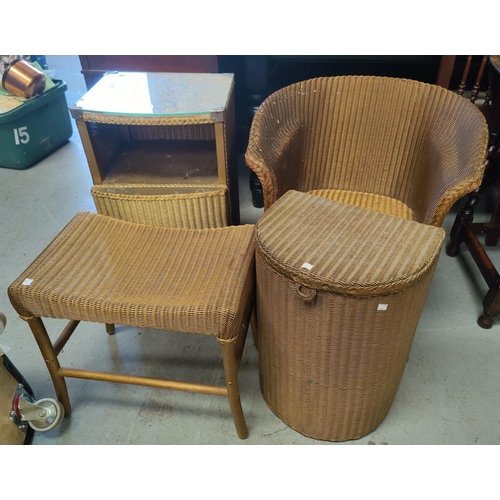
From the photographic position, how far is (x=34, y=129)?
8.32ft

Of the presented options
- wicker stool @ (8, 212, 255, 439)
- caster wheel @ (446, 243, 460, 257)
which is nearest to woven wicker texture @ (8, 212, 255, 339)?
wicker stool @ (8, 212, 255, 439)

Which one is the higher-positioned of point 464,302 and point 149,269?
point 149,269

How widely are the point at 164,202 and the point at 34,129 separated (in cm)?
156

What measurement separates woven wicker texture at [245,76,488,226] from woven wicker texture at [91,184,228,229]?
23 centimetres

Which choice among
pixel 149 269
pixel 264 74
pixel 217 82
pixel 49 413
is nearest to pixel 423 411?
pixel 149 269

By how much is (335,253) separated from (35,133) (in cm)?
221

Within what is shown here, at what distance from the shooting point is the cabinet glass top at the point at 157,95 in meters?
1.29

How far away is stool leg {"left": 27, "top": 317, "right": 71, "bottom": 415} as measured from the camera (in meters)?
Result: 1.16

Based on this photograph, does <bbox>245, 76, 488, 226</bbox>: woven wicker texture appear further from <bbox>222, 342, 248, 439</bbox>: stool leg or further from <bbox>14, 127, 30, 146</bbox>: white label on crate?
<bbox>14, 127, 30, 146</bbox>: white label on crate

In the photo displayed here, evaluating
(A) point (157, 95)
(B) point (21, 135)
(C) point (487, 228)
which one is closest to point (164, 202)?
(A) point (157, 95)

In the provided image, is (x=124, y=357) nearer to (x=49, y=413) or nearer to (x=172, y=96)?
(x=49, y=413)

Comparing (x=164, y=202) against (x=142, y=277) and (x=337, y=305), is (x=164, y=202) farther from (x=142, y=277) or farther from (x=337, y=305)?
(x=337, y=305)

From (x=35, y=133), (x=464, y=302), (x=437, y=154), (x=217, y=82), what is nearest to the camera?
(x=437, y=154)

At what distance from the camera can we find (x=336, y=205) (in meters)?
1.17
